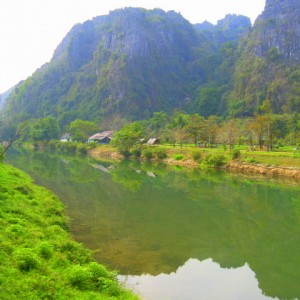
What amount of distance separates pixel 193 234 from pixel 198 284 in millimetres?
8102

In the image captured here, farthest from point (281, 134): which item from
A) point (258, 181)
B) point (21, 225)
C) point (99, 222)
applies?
point (21, 225)

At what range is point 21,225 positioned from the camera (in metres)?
19.3

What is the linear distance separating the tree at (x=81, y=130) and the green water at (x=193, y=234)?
84083 millimetres

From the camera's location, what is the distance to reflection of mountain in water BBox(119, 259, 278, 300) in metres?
16.6

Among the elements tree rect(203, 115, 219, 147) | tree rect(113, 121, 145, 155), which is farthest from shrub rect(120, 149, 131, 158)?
tree rect(203, 115, 219, 147)

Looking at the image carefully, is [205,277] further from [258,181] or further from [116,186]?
[258,181]

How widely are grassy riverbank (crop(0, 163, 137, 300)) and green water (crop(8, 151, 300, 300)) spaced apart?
8.05 feet

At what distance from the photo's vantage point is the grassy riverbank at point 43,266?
485 inches

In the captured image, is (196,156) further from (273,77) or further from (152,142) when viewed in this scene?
(273,77)

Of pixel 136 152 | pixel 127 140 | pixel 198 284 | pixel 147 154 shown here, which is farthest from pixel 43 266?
pixel 127 140

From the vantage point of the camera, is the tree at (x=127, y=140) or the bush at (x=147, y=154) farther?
the tree at (x=127, y=140)

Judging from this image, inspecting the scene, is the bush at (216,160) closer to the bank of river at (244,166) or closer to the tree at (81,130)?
the bank of river at (244,166)

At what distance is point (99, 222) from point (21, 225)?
930 centimetres

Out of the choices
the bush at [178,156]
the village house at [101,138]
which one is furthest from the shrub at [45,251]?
the village house at [101,138]
